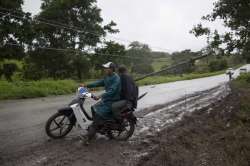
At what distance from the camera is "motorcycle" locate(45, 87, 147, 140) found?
758 centimetres

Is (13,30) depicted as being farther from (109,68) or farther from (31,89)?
(109,68)

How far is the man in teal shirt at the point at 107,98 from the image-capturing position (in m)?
7.42

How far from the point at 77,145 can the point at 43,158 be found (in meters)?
1.21

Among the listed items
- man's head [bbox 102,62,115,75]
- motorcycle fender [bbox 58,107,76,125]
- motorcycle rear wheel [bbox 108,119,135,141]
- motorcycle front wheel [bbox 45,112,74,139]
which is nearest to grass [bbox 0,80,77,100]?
motorcycle front wheel [bbox 45,112,74,139]

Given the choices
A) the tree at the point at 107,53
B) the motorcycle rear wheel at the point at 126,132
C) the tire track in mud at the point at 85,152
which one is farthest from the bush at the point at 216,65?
the motorcycle rear wheel at the point at 126,132


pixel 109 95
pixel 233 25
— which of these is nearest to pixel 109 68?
pixel 109 95

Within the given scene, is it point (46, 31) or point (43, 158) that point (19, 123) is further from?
point (46, 31)

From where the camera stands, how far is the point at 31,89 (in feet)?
74.0

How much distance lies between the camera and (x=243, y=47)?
17.6 m

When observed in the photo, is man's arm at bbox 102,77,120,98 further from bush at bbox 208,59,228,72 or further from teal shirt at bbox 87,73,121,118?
bush at bbox 208,59,228,72

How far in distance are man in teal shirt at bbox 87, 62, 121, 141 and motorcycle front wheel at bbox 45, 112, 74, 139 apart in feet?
2.46

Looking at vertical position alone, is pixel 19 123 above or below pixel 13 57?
below

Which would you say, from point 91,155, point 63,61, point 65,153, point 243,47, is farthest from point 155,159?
point 63,61

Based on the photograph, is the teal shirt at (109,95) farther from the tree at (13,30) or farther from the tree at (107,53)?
the tree at (107,53)
